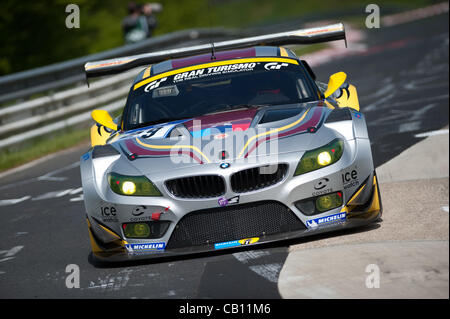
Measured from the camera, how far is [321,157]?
5.62 meters

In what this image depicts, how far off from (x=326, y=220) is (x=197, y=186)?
0.90 meters

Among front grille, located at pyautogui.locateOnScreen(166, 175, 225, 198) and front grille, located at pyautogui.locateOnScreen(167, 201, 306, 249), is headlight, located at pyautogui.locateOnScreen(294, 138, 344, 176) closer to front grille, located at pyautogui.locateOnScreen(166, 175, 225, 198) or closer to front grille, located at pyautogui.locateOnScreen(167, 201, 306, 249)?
front grille, located at pyautogui.locateOnScreen(167, 201, 306, 249)

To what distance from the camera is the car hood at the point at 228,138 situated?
563cm

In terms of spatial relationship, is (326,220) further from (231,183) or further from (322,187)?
(231,183)

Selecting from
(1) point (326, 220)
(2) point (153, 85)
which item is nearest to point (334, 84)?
(2) point (153, 85)

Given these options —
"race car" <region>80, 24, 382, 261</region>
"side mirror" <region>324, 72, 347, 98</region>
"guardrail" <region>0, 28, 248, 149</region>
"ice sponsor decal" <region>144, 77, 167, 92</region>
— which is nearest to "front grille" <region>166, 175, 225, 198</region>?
"race car" <region>80, 24, 382, 261</region>

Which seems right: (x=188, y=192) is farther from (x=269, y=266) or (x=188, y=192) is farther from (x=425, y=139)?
(x=425, y=139)

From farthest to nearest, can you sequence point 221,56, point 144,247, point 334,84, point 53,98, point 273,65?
point 53,98
point 221,56
point 273,65
point 334,84
point 144,247

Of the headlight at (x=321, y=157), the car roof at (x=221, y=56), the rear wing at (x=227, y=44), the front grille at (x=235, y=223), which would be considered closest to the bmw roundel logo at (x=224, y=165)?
the front grille at (x=235, y=223)

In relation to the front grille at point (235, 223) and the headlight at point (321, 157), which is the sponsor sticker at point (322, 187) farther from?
the front grille at point (235, 223)

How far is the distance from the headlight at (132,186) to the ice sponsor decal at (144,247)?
357mm

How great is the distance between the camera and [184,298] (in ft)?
16.2
